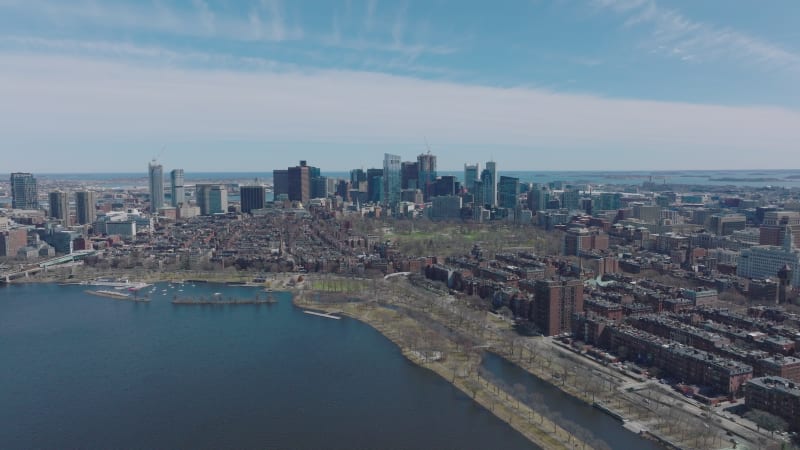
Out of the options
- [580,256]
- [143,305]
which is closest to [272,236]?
[143,305]

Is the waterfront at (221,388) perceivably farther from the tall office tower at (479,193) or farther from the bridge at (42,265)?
the tall office tower at (479,193)

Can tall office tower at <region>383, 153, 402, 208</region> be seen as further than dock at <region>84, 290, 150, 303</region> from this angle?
Yes

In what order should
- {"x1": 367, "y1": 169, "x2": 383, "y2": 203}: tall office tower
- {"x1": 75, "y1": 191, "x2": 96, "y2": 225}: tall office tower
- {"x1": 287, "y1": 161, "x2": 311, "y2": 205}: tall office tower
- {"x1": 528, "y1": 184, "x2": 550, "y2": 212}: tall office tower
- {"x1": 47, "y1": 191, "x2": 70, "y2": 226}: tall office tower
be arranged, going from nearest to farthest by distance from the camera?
1. {"x1": 47, "y1": 191, "x2": 70, "y2": 226}: tall office tower
2. {"x1": 75, "y1": 191, "x2": 96, "y2": 225}: tall office tower
3. {"x1": 528, "y1": 184, "x2": 550, "y2": 212}: tall office tower
4. {"x1": 287, "y1": 161, "x2": 311, "y2": 205}: tall office tower
5. {"x1": 367, "y1": 169, "x2": 383, "y2": 203}: tall office tower

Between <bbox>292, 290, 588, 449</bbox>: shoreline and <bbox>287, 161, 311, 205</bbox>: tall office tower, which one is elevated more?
<bbox>287, 161, 311, 205</bbox>: tall office tower

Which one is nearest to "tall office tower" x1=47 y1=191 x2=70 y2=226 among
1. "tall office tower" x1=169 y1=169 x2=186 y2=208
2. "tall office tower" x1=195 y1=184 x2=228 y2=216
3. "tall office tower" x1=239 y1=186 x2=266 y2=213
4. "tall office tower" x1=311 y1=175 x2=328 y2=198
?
"tall office tower" x1=195 y1=184 x2=228 y2=216

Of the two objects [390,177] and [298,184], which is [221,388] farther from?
[390,177]

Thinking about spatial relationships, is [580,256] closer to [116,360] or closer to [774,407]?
[774,407]

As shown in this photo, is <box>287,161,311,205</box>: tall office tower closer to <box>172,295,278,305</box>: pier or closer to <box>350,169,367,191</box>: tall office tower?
<box>350,169,367,191</box>: tall office tower
